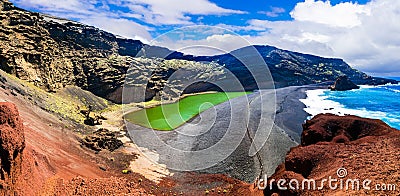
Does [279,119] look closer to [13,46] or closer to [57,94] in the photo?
[57,94]

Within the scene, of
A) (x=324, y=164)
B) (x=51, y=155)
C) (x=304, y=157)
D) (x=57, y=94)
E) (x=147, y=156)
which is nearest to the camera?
(x=324, y=164)

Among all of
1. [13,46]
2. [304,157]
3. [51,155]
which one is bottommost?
[51,155]

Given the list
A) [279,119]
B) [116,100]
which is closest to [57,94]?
[116,100]

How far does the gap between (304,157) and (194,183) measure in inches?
442

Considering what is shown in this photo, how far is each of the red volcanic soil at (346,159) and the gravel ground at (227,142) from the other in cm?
883

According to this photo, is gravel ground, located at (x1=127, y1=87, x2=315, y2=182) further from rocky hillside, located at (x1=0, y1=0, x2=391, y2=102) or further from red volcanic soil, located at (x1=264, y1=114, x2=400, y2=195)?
rocky hillside, located at (x1=0, y1=0, x2=391, y2=102)

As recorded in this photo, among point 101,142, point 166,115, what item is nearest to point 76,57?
point 166,115

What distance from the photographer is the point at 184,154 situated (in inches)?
1304

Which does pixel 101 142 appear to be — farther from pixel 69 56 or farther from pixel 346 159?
pixel 69 56

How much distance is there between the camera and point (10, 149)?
13.7 metres

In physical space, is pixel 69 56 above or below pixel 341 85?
below

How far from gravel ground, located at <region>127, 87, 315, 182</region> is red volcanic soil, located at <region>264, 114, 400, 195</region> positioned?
29.0 feet

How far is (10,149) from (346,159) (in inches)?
686

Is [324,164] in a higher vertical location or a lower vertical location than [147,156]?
higher
